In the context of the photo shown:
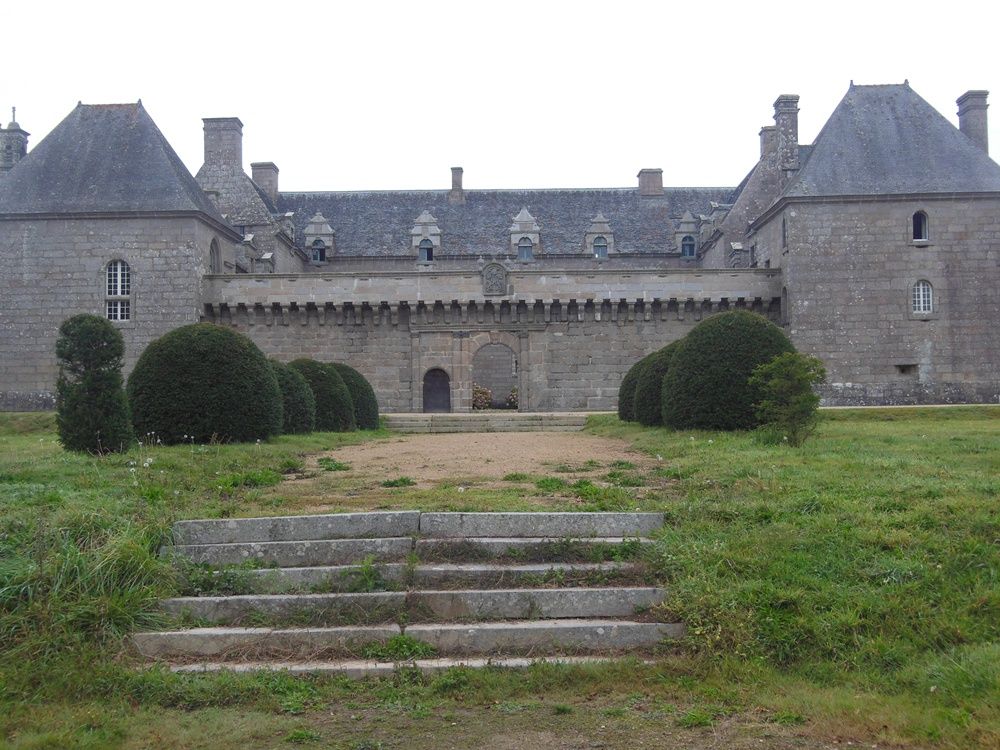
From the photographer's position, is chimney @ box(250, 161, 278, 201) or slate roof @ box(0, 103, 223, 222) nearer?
slate roof @ box(0, 103, 223, 222)

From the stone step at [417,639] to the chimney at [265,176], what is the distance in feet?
113

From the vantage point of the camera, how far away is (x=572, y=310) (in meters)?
29.8

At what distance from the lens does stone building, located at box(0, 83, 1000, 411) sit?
89.9ft

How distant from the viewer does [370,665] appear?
5.29 m

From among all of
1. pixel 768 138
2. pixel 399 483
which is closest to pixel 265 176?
pixel 768 138

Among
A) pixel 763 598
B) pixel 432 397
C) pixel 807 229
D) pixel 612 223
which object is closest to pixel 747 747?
pixel 763 598

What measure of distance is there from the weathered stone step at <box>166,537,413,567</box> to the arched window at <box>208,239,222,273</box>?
24599mm

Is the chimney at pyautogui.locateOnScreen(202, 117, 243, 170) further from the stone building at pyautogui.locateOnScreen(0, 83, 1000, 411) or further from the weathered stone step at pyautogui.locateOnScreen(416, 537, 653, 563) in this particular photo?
the weathered stone step at pyautogui.locateOnScreen(416, 537, 653, 563)

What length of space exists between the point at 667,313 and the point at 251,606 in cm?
2525

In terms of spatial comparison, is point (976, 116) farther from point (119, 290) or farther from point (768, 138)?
point (119, 290)

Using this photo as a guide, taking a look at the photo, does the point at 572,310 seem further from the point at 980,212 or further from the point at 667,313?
the point at 980,212

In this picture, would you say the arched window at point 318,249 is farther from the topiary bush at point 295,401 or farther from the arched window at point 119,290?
the topiary bush at point 295,401

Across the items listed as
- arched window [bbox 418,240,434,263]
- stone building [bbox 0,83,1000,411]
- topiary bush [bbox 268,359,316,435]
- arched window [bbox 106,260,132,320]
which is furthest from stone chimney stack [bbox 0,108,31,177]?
topiary bush [bbox 268,359,316,435]

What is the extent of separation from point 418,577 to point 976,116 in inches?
1195
